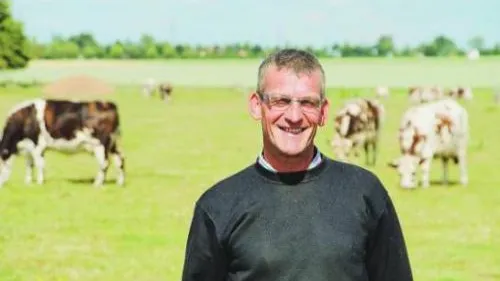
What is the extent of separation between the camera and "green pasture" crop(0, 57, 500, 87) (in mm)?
124250

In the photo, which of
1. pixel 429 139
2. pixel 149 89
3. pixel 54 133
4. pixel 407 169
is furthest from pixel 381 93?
pixel 54 133

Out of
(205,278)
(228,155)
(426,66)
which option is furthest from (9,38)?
(205,278)

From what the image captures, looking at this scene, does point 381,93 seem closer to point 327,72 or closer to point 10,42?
point 10,42

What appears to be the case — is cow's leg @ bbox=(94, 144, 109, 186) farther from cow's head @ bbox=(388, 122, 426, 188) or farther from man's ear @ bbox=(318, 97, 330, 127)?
man's ear @ bbox=(318, 97, 330, 127)

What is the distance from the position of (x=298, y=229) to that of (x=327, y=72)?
430 feet

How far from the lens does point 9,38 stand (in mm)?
117625

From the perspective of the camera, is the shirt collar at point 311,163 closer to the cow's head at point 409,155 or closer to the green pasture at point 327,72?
the cow's head at point 409,155

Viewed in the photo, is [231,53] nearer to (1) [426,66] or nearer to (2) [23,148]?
(1) [426,66]

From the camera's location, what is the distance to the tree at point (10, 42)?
117m

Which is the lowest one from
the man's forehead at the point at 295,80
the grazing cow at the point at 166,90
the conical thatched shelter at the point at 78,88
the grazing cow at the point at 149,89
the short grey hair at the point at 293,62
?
the conical thatched shelter at the point at 78,88

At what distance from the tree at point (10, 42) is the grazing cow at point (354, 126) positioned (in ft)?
A: 292

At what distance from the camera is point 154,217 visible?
20.0 meters

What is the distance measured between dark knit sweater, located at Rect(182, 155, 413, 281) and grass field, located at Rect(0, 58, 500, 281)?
10.1 metres

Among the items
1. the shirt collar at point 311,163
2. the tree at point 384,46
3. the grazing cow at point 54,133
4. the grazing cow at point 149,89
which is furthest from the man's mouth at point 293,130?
the tree at point 384,46
